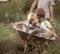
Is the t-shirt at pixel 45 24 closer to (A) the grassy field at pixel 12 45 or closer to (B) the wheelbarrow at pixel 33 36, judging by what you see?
(B) the wheelbarrow at pixel 33 36

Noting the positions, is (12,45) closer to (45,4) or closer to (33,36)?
(45,4)

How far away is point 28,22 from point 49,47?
4.78ft

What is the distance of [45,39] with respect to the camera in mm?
7371

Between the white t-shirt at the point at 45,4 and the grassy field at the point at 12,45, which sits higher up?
the white t-shirt at the point at 45,4

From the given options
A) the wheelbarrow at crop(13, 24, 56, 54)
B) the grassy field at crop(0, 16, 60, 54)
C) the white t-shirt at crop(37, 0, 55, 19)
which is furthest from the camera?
the grassy field at crop(0, 16, 60, 54)

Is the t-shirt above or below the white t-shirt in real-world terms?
below

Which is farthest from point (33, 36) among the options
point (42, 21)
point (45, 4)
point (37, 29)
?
point (45, 4)

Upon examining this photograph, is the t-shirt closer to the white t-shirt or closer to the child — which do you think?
the child

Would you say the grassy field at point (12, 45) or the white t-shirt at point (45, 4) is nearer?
the white t-shirt at point (45, 4)

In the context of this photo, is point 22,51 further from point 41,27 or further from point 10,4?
point 10,4

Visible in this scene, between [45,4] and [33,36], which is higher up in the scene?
[45,4]

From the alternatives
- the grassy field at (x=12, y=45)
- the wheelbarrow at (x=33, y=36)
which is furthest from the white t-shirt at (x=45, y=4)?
the grassy field at (x=12, y=45)

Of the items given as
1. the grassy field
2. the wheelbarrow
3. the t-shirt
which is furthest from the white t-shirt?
the grassy field

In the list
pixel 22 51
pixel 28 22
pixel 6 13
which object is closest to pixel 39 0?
pixel 28 22
